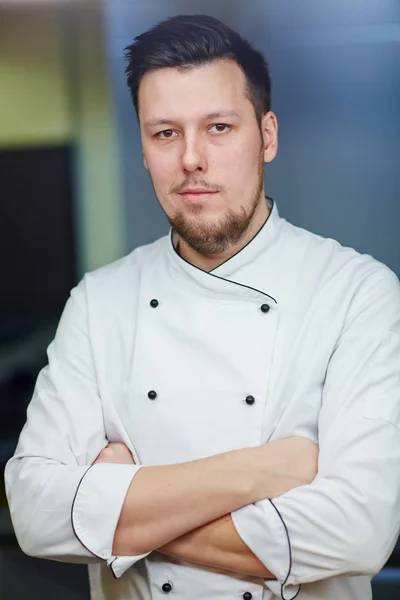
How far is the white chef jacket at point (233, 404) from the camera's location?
1.11 meters

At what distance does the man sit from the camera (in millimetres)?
1124

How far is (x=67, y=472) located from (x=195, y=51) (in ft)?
2.45

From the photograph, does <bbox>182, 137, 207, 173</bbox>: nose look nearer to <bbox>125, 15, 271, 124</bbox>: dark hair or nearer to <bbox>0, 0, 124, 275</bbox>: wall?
<bbox>125, 15, 271, 124</bbox>: dark hair

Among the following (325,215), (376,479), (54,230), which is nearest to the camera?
(376,479)

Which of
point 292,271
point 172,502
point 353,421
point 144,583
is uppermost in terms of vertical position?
point 292,271

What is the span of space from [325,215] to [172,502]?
0.72 metres

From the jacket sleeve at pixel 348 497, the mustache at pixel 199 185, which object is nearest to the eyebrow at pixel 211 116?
the mustache at pixel 199 185

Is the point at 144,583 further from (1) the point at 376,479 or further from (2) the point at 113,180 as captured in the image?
(2) the point at 113,180

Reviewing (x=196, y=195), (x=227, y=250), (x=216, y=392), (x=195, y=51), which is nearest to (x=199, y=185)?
(x=196, y=195)

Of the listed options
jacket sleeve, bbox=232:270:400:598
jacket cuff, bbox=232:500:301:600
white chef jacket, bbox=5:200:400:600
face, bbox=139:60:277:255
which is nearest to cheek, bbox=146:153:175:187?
face, bbox=139:60:277:255

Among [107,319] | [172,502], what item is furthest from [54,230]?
[172,502]

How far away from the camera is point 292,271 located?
133 centimetres

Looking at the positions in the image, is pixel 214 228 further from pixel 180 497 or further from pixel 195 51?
pixel 180 497

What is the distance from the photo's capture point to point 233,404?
4.18ft
